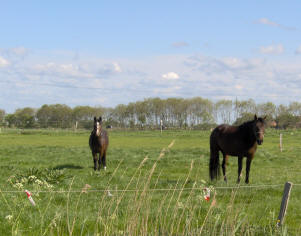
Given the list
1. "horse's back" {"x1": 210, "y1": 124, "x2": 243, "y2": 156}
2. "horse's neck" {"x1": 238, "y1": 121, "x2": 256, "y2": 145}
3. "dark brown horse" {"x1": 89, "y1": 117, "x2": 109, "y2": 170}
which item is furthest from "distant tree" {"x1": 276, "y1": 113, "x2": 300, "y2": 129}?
"horse's neck" {"x1": 238, "y1": 121, "x2": 256, "y2": 145}

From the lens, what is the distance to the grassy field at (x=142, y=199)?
186 inches

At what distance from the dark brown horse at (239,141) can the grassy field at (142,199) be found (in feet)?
1.63

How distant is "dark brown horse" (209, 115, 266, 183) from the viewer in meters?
11.1

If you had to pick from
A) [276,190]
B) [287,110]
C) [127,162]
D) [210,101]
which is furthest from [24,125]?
[276,190]

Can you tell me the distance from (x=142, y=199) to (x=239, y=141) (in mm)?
7724

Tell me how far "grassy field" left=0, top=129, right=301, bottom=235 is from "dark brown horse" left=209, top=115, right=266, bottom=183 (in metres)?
0.50

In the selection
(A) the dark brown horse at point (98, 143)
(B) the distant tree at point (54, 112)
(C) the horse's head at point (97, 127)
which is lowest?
(A) the dark brown horse at point (98, 143)

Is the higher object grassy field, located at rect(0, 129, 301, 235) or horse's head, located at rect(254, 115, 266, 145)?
horse's head, located at rect(254, 115, 266, 145)

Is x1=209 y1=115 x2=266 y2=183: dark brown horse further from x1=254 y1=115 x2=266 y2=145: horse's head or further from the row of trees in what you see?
the row of trees

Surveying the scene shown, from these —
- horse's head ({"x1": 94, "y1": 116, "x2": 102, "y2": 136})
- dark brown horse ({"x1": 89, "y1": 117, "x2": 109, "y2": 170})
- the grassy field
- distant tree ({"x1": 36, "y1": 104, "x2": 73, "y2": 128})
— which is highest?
distant tree ({"x1": 36, "y1": 104, "x2": 73, "y2": 128})

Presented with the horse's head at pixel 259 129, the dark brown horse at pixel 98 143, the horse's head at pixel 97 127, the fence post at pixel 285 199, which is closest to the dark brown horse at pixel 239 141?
the horse's head at pixel 259 129

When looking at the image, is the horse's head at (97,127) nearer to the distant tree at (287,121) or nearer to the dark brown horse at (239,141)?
the dark brown horse at (239,141)

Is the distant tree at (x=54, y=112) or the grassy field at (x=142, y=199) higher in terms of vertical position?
the distant tree at (x=54, y=112)

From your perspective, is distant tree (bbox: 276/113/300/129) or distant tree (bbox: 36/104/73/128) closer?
distant tree (bbox: 276/113/300/129)
